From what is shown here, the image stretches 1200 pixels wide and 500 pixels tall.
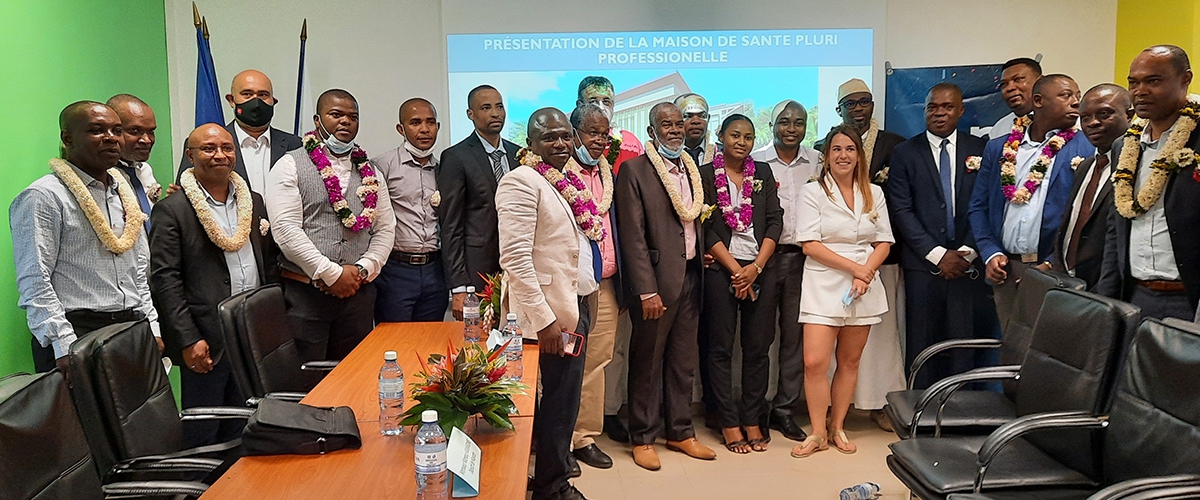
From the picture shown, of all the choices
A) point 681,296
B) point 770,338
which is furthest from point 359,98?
point 770,338

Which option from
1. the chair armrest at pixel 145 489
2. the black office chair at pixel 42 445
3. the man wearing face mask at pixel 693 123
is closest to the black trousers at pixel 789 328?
the man wearing face mask at pixel 693 123

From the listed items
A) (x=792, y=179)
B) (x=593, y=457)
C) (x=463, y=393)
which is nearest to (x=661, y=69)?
(x=792, y=179)

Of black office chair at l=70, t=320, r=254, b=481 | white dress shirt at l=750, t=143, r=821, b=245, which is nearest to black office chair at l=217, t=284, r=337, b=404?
black office chair at l=70, t=320, r=254, b=481

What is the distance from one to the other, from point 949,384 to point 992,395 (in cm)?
52

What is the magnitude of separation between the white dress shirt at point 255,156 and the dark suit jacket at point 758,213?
7.51 feet

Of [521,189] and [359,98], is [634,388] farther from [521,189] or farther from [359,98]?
[359,98]

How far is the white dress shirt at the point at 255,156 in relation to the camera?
4238mm

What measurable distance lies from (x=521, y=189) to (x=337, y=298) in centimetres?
132

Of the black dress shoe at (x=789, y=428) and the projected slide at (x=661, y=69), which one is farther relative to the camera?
the projected slide at (x=661, y=69)

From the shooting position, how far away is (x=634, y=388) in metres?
4.23

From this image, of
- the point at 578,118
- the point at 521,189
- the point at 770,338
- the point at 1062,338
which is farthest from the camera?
the point at 770,338

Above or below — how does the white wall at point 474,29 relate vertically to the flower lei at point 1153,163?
above

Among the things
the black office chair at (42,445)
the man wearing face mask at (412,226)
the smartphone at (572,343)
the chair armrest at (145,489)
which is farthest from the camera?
the man wearing face mask at (412,226)

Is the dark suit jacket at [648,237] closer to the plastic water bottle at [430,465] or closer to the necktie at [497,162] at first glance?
the necktie at [497,162]
